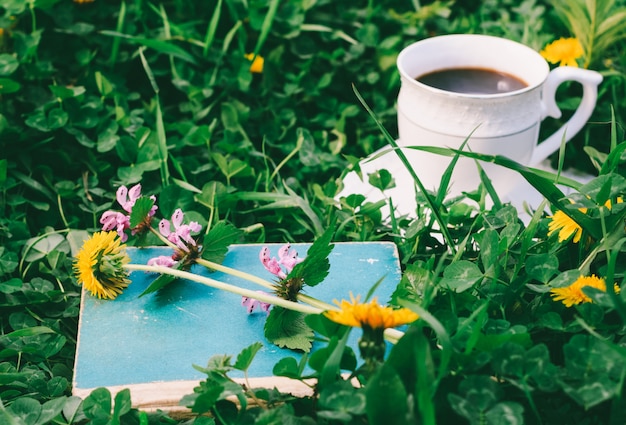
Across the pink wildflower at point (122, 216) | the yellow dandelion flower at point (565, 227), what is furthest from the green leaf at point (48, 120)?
the yellow dandelion flower at point (565, 227)

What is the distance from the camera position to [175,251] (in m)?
0.91

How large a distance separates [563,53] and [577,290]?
0.77 m

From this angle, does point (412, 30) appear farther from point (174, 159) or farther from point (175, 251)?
point (175, 251)

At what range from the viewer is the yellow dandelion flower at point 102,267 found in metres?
0.86

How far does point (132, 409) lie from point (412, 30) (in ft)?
3.52

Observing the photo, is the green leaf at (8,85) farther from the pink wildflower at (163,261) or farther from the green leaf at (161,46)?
the pink wildflower at (163,261)

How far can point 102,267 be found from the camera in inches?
33.9

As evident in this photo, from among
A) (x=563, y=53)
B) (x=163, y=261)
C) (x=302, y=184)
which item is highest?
(x=563, y=53)

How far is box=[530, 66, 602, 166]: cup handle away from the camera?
1.13 metres

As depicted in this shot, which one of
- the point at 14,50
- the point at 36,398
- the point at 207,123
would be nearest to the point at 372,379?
the point at 36,398

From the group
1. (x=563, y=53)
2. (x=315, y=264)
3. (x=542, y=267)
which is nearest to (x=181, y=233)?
(x=315, y=264)

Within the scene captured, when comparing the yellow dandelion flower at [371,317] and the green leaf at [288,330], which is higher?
the yellow dandelion flower at [371,317]

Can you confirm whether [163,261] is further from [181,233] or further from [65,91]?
[65,91]

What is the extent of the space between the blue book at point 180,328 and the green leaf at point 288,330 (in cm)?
1
